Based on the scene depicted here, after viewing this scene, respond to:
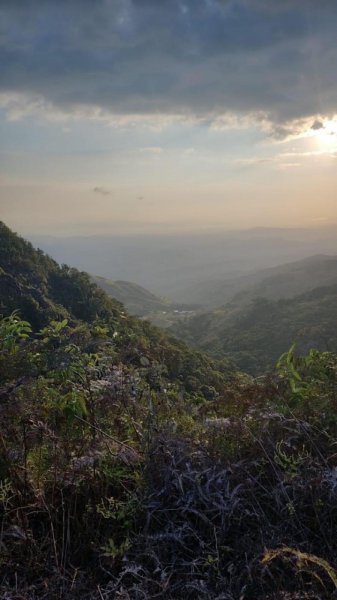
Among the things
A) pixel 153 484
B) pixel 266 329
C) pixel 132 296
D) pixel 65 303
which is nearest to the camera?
pixel 153 484

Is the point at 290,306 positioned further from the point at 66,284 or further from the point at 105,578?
the point at 105,578

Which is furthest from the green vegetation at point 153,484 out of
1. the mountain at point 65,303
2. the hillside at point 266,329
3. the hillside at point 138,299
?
the hillside at point 138,299

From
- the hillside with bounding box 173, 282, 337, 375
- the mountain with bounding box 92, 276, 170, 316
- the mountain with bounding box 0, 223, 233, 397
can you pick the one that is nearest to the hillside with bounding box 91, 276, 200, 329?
the mountain with bounding box 92, 276, 170, 316

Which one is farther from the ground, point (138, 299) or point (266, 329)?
point (266, 329)

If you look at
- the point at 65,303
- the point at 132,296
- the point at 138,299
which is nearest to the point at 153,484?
the point at 65,303

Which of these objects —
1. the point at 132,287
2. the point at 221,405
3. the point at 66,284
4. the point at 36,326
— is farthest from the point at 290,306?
the point at 132,287

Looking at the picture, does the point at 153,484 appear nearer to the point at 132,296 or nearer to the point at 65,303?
the point at 65,303

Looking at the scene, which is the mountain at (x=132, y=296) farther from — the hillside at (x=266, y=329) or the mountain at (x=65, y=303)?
the mountain at (x=65, y=303)
